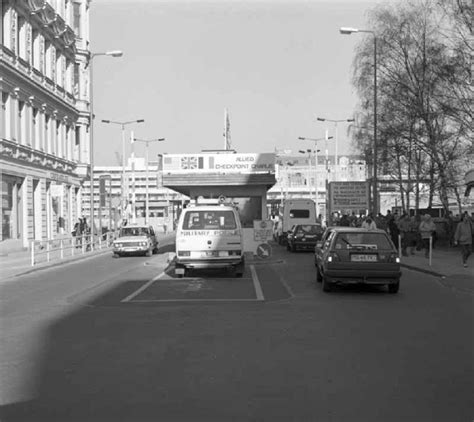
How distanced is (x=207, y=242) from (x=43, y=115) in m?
21.8

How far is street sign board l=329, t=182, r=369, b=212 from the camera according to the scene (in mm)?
36625

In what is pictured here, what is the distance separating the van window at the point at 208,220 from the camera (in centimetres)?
1789

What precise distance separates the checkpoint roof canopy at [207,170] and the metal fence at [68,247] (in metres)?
5.30

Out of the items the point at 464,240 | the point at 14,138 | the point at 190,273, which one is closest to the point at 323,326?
the point at 190,273

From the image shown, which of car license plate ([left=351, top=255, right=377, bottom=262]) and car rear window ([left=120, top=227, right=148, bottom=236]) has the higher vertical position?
car rear window ([left=120, top=227, right=148, bottom=236])

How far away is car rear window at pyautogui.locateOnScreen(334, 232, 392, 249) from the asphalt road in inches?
42.4

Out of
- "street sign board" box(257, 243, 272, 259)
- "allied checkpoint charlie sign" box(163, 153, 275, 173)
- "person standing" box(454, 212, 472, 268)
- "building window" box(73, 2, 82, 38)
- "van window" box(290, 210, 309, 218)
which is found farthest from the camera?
"building window" box(73, 2, 82, 38)

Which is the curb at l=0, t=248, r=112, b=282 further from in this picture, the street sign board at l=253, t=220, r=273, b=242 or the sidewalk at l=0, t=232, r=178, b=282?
the street sign board at l=253, t=220, r=273, b=242

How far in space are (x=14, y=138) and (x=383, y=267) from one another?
74.5ft

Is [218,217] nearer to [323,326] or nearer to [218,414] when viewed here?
[323,326]

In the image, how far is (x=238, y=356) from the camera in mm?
7488

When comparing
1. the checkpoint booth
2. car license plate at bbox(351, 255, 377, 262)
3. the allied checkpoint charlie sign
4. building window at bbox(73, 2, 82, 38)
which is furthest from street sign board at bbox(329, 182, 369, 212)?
car license plate at bbox(351, 255, 377, 262)

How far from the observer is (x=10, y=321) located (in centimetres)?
1056

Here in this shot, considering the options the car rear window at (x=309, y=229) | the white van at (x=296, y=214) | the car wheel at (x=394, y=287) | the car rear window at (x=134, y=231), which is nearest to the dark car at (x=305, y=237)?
the car rear window at (x=309, y=229)
